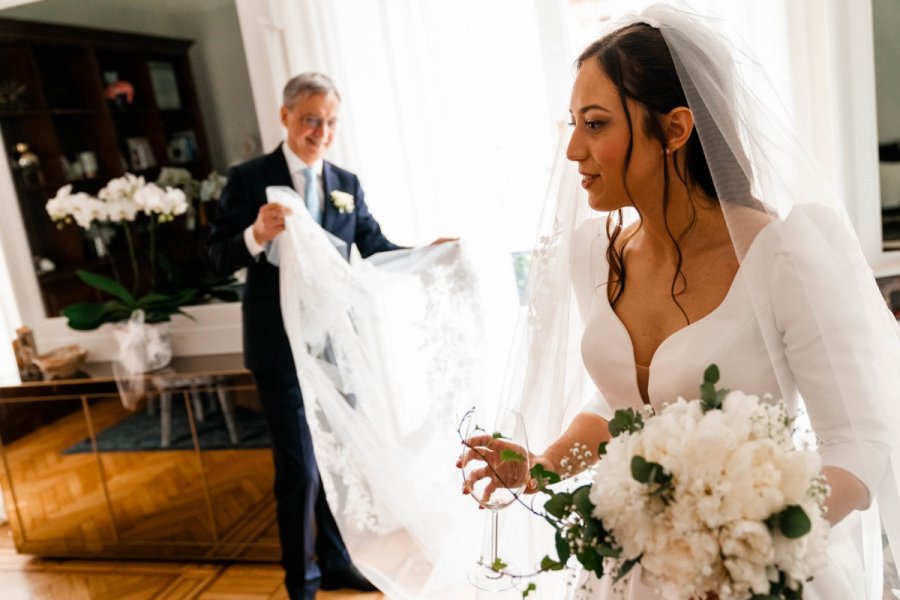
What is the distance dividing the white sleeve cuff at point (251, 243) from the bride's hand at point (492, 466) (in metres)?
1.54

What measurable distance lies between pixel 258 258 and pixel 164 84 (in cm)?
140

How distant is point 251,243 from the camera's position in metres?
2.52

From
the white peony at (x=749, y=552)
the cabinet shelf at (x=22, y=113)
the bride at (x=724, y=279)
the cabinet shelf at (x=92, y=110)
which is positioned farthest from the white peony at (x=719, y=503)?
the cabinet shelf at (x=22, y=113)

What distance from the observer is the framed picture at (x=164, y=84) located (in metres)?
3.43

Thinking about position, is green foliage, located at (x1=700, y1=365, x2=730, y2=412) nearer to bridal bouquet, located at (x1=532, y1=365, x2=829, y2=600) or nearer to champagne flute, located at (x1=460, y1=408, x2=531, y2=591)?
bridal bouquet, located at (x1=532, y1=365, x2=829, y2=600)

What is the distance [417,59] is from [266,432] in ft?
5.59

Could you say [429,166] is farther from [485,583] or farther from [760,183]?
[485,583]

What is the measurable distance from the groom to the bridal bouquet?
1902 mm

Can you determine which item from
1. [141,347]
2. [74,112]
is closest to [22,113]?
[74,112]

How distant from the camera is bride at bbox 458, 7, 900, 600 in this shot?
3.62 ft

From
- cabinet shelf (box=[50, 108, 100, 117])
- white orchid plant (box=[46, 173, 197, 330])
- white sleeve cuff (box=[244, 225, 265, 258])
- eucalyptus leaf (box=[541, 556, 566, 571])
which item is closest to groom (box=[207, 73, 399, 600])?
white sleeve cuff (box=[244, 225, 265, 258])

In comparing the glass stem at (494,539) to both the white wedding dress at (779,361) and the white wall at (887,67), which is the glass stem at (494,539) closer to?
the white wedding dress at (779,361)

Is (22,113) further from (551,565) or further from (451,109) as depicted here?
(551,565)

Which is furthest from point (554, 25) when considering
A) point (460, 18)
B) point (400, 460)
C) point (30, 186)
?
point (30, 186)
